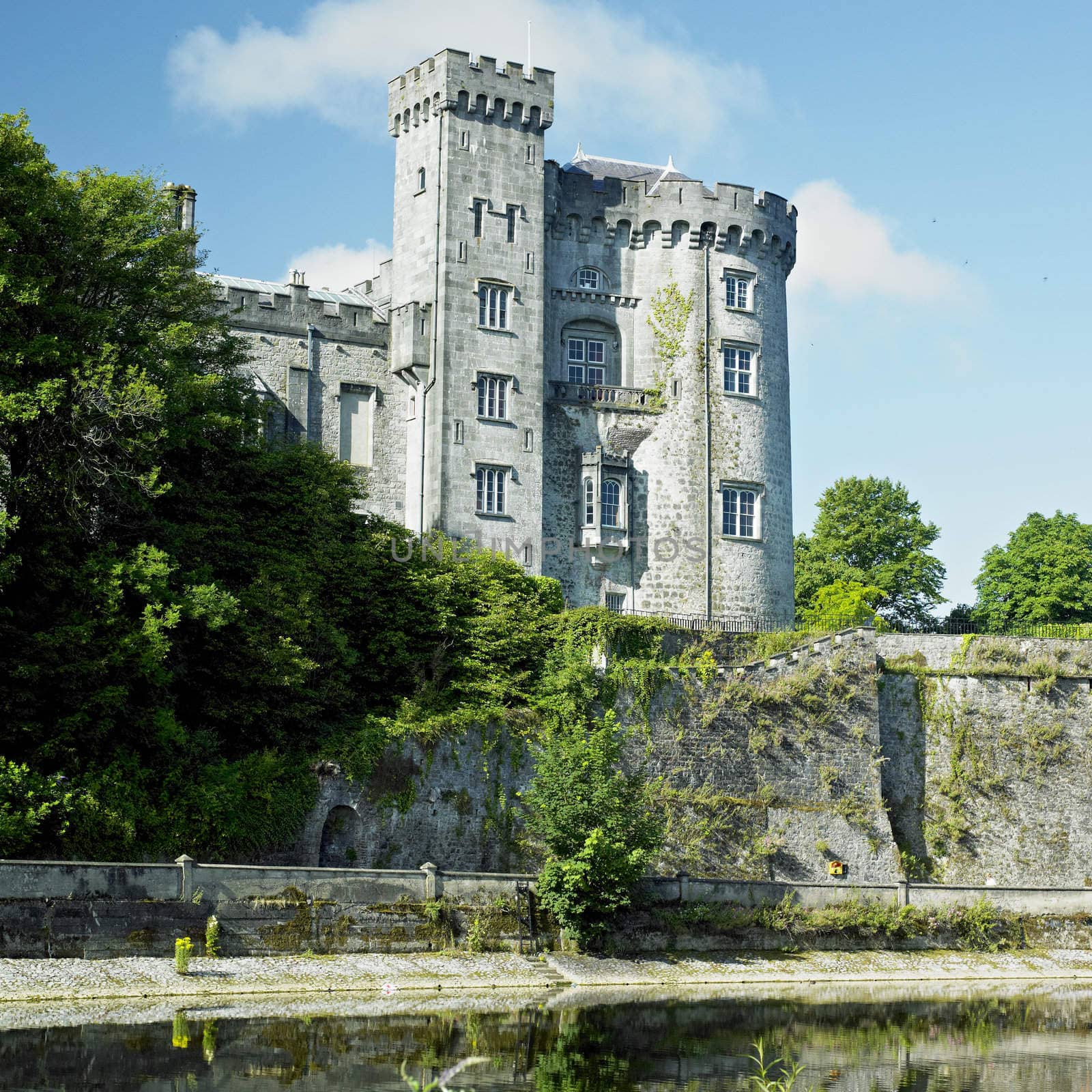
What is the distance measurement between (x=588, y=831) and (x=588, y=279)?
2262 cm

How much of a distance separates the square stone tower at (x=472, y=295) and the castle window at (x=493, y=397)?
0.12ft

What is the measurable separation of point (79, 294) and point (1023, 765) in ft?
88.2

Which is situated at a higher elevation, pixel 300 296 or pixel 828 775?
pixel 300 296

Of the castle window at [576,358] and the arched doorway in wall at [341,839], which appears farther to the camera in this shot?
the castle window at [576,358]

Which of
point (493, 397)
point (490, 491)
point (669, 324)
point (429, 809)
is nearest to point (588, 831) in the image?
point (429, 809)

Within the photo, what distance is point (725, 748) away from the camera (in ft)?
131

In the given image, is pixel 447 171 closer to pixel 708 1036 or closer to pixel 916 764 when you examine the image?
pixel 916 764

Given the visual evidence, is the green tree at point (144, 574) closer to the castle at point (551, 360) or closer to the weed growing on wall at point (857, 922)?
the weed growing on wall at point (857, 922)

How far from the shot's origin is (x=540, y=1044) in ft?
84.0

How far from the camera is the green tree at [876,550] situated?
6425cm

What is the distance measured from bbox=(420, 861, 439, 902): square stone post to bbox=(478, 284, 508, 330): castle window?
65.5ft

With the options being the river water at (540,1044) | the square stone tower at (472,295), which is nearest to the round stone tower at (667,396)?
the square stone tower at (472,295)

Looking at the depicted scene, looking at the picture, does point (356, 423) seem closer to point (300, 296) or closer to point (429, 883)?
point (300, 296)

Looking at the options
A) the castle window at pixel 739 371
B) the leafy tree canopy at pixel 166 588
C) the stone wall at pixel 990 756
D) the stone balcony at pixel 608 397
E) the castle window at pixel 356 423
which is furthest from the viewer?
the castle window at pixel 739 371
